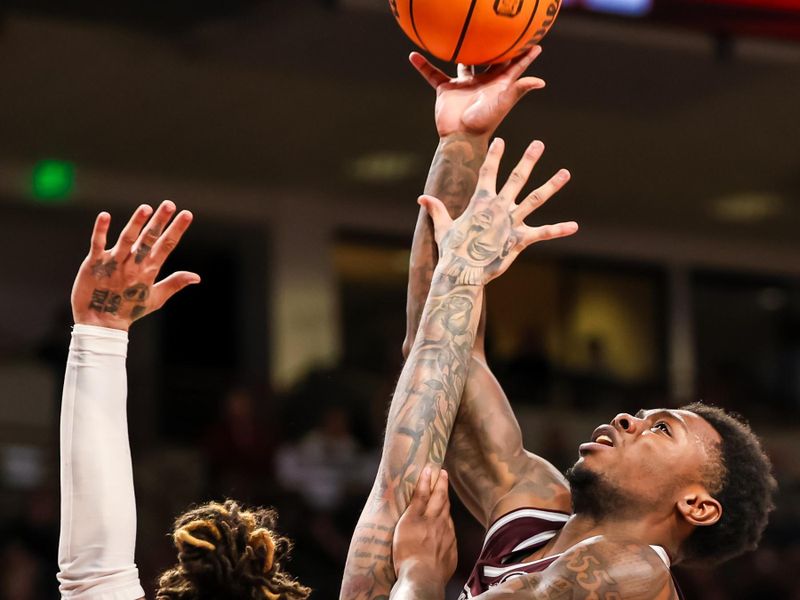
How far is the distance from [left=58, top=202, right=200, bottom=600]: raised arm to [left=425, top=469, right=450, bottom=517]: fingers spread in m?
0.53

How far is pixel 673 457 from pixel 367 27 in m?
5.28

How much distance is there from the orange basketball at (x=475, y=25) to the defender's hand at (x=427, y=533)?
0.89m

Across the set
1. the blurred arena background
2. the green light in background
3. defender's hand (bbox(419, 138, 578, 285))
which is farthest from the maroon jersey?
the green light in background

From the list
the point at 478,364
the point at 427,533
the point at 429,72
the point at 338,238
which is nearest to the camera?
the point at 427,533

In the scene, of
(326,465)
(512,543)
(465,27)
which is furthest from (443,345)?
(326,465)

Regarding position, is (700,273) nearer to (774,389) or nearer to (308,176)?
(774,389)

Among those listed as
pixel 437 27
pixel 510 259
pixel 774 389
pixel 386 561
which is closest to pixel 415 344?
pixel 510 259

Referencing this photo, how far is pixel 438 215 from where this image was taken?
278 centimetres

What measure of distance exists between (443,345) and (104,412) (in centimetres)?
67

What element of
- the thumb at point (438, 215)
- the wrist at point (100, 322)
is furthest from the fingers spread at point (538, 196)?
the wrist at point (100, 322)

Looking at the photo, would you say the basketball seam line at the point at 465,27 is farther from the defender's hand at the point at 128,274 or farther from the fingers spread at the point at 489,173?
the defender's hand at the point at 128,274

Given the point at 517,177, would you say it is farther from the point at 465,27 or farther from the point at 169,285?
the point at 169,285

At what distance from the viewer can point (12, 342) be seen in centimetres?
933

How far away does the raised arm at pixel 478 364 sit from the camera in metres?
2.78
